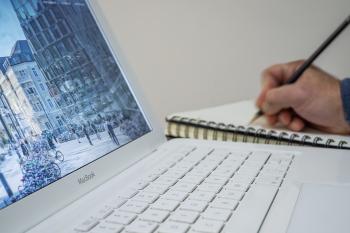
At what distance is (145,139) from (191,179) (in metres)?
0.14

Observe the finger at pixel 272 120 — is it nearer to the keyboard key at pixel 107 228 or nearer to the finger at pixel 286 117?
the finger at pixel 286 117

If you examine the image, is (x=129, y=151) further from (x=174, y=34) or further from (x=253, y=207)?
(x=174, y=34)

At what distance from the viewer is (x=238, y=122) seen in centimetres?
69

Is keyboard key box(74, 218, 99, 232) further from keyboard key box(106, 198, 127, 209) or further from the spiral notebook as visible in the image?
the spiral notebook

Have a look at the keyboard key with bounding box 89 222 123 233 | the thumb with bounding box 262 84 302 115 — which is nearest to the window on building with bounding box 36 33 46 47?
the keyboard key with bounding box 89 222 123 233

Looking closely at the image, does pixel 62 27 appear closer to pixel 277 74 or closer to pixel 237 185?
pixel 237 185

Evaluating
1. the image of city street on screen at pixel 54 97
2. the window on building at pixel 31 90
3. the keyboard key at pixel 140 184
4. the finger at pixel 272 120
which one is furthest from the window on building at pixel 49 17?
the finger at pixel 272 120

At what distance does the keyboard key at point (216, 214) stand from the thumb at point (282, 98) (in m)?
0.41

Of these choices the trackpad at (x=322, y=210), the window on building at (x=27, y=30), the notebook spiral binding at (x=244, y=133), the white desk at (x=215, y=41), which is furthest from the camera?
the white desk at (x=215, y=41)

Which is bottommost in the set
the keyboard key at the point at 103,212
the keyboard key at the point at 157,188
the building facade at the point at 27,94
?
the keyboard key at the point at 157,188

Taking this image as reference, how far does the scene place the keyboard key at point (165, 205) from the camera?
332 millimetres

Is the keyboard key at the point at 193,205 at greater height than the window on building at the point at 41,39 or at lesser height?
lesser

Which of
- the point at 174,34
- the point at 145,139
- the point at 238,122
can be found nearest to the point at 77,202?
the point at 145,139

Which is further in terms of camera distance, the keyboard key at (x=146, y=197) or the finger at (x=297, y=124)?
the finger at (x=297, y=124)
